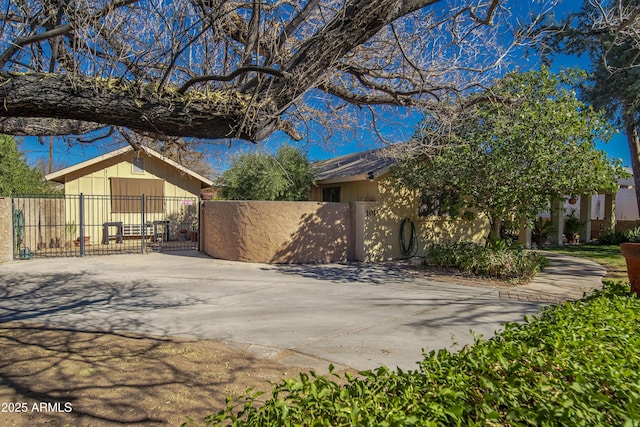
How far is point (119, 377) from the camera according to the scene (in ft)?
12.5

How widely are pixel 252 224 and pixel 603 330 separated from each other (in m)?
10.2

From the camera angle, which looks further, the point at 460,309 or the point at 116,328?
the point at 460,309

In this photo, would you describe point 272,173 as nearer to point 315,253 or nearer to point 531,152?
point 315,253

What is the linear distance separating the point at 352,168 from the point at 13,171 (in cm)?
1316

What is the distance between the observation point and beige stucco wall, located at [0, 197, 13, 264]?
11.2 meters

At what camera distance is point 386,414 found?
165 cm

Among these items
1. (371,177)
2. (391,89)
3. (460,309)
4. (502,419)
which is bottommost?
(460,309)

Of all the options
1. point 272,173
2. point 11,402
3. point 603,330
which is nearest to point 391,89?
point 603,330

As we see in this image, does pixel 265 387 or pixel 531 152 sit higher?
pixel 531 152

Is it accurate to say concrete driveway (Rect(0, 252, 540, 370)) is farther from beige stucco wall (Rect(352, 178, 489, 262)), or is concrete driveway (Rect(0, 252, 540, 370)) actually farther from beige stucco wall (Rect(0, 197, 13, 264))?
beige stucco wall (Rect(352, 178, 489, 262))

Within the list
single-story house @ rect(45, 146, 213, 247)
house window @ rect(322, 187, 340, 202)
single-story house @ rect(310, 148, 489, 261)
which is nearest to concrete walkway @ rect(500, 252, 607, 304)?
single-story house @ rect(310, 148, 489, 261)

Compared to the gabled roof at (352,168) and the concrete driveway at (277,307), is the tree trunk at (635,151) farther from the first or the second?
the concrete driveway at (277,307)

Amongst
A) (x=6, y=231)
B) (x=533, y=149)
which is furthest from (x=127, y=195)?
(x=533, y=149)

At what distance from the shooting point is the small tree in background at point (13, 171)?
569 inches
